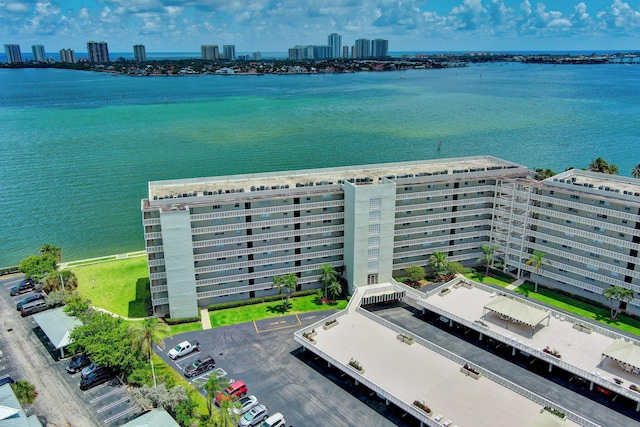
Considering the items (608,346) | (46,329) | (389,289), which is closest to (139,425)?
(46,329)

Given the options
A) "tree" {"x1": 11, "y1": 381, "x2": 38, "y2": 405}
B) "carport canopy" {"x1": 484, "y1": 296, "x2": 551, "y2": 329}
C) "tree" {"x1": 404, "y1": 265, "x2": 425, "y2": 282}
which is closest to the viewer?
"tree" {"x1": 11, "y1": 381, "x2": 38, "y2": 405}

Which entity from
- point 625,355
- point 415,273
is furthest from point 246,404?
point 625,355

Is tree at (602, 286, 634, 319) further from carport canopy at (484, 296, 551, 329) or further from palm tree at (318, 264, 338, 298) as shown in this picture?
palm tree at (318, 264, 338, 298)

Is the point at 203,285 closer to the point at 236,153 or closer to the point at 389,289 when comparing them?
the point at 389,289

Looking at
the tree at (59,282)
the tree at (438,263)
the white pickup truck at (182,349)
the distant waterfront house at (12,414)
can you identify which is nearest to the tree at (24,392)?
the distant waterfront house at (12,414)

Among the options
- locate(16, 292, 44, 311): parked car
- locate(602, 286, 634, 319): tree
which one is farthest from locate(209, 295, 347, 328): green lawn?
locate(602, 286, 634, 319): tree

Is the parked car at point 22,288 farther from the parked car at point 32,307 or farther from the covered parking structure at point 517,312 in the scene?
the covered parking structure at point 517,312
